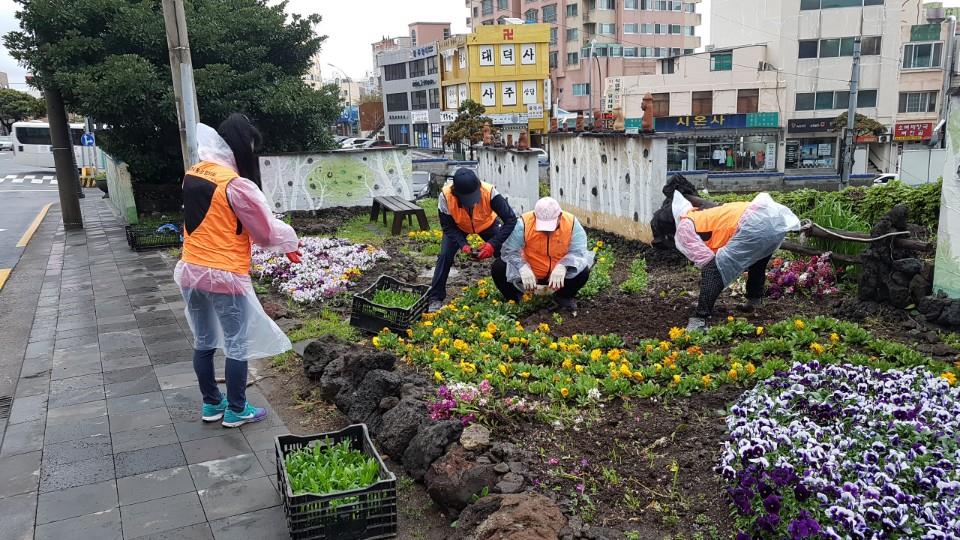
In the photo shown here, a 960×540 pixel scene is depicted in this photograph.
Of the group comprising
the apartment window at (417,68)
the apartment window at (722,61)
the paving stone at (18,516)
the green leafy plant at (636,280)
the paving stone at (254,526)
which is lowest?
the paving stone at (254,526)

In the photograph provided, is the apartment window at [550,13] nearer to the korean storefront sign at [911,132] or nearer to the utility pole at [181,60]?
the korean storefront sign at [911,132]

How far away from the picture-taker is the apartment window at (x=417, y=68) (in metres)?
56.1

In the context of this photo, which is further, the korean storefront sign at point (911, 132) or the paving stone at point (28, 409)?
the korean storefront sign at point (911, 132)

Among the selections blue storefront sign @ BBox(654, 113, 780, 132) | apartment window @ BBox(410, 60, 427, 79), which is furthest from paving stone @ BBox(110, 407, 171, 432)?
Answer: apartment window @ BBox(410, 60, 427, 79)

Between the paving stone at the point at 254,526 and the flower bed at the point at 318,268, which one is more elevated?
the flower bed at the point at 318,268

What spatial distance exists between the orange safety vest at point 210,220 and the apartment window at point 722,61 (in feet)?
131

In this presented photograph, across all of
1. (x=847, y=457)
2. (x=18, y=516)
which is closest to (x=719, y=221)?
(x=847, y=457)

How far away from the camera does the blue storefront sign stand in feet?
133

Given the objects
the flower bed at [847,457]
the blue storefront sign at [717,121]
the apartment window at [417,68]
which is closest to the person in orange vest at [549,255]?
the flower bed at [847,457]

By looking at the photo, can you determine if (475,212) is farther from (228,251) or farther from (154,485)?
(154,485)

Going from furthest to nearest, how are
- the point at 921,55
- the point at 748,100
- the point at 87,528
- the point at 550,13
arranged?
1. the point at 550,13
2. the point at 748,100
3. the point at 921,55
4. the point at 87,528

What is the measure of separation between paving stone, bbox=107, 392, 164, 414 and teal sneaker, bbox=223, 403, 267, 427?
0.81 meters

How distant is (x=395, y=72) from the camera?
198ft

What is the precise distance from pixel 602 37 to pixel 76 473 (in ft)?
180
